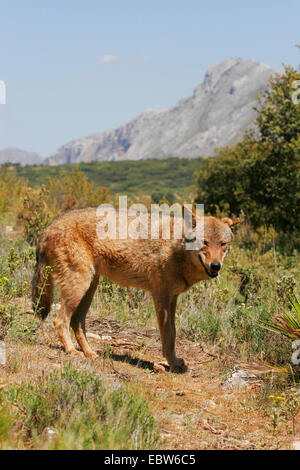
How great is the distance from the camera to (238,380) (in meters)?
5.71

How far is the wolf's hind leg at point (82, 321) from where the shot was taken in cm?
638

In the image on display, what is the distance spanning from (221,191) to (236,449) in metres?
16.5

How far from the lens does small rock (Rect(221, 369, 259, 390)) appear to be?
Result: 18.5 ft

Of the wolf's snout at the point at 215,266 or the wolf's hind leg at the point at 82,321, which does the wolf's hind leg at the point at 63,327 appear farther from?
the wolf's snout at the point at 215,266

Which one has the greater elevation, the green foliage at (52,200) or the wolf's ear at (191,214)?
the green foliage at (52,200)

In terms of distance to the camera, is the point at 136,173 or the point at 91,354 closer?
the point at 91,354

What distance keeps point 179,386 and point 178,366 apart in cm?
54

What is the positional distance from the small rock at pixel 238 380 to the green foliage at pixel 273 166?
11581 millimetres

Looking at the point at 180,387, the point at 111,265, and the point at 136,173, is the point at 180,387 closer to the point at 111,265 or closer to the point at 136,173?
the point at 111,265
